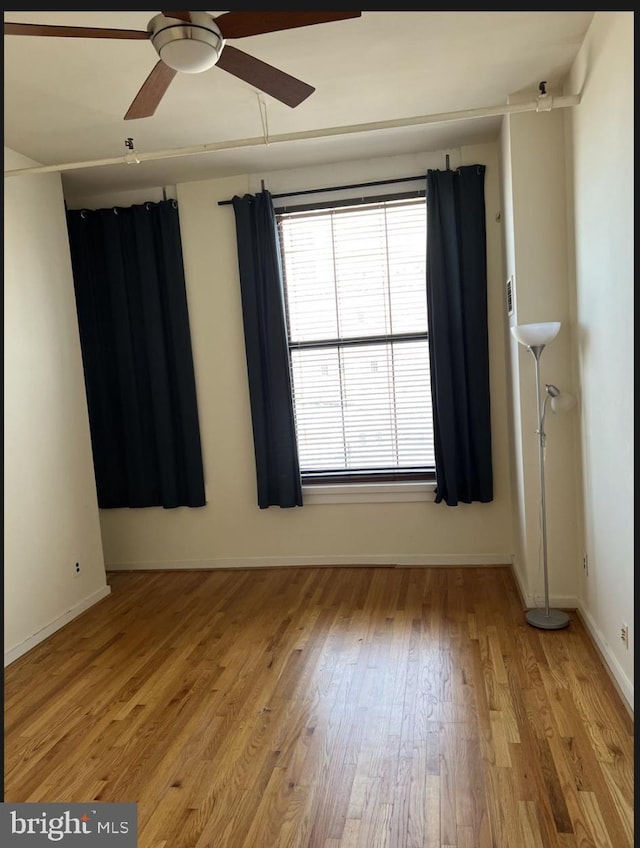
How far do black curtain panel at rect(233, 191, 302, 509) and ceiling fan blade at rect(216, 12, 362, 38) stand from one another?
2.45 m

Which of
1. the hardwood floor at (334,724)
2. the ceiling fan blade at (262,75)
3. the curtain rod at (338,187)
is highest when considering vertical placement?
the curtain rod at (338,187)

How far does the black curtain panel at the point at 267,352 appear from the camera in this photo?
14.8ft

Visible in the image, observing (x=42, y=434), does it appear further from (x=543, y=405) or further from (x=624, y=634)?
(x=624, y=634)

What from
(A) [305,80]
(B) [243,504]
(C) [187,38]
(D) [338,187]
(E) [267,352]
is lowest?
(B) [243,504]

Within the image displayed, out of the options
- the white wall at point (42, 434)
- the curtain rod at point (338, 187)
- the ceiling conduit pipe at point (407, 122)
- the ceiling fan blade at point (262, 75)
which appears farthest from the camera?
the curtain rod at point (338, 187)

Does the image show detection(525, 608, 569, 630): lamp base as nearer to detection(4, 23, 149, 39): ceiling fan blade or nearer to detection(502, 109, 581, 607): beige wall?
detection(502, 109, 581, 607): beige wall

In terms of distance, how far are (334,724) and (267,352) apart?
→ 2.73 metres

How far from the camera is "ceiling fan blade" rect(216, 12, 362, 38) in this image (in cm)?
195

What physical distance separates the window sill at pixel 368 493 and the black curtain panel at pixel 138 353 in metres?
0.92

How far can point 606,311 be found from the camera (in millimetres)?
2680

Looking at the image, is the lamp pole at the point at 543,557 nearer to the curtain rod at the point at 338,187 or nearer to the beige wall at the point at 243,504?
the beige wall at the point at 243,504

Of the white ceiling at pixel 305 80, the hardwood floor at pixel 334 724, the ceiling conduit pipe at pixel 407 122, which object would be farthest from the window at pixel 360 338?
the ceiling conduit pipe at pixel 407 122

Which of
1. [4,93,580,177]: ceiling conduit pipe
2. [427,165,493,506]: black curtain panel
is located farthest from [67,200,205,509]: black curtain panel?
[427,165,493,506]: black curtain panel

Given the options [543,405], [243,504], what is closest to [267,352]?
[243,504]
